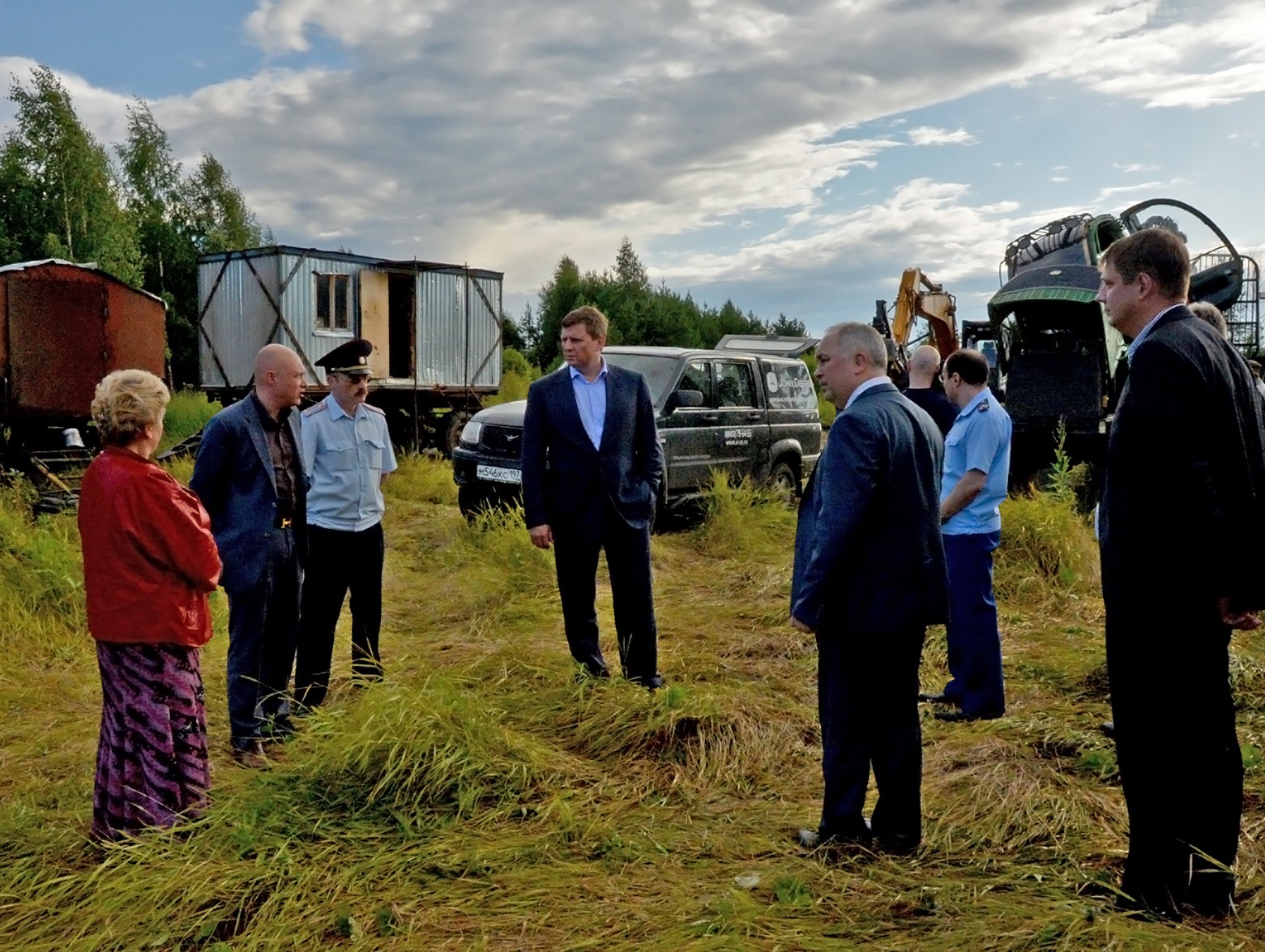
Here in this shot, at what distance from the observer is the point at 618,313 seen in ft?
132

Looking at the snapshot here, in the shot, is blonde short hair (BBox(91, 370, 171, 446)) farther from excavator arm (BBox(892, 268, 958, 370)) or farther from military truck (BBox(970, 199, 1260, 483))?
excavator arm (BBox(892, 268, 958, 370))

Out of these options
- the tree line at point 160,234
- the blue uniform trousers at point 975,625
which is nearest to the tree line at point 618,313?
the tree line at point 160,234

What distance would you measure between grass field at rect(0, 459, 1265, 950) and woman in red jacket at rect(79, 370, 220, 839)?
19 centimetres

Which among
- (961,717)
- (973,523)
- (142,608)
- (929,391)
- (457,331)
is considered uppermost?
(457,331)

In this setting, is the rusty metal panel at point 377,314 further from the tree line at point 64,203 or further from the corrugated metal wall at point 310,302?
the tree line at point 64,203

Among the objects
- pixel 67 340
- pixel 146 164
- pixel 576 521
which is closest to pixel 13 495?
pixel 67 340

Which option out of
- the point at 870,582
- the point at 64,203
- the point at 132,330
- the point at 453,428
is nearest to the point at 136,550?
the point at 870,582

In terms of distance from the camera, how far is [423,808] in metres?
3.66

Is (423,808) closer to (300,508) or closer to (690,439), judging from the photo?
(300,508)

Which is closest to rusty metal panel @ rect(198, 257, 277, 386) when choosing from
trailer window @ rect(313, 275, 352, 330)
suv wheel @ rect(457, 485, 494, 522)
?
trailer window @ rect(313, 275, 352, 330)

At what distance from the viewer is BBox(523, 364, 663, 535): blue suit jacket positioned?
197 inches

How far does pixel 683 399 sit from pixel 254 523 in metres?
5.85

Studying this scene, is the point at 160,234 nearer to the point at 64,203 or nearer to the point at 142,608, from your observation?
the point at 64,203

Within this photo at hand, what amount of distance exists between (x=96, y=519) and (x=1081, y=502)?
1050cm
